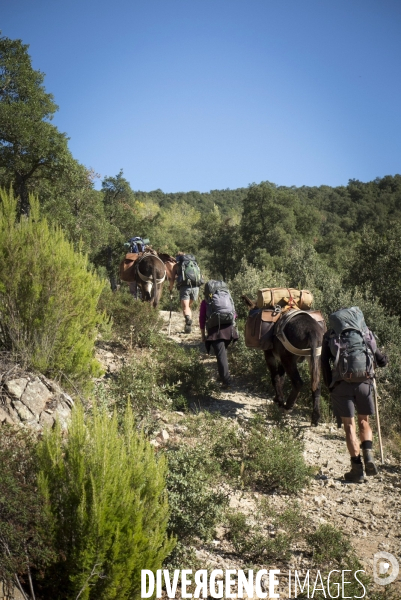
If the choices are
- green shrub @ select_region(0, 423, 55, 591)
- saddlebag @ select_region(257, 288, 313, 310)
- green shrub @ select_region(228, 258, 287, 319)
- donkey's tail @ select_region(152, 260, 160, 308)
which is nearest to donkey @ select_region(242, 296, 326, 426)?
saddlebag @ select_region(257, 288, 313, 310)

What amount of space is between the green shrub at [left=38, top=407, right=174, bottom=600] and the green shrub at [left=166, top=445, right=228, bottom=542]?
30.9 inches

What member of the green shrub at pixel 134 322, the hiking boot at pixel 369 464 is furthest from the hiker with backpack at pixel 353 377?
the green shrub at pixel 134 322

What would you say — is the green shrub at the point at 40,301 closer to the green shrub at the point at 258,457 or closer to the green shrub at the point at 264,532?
the green shrub at the point at 258,457

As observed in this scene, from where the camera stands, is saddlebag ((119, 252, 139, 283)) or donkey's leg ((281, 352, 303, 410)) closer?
donkey's leg ((281, 352, 303, 410))

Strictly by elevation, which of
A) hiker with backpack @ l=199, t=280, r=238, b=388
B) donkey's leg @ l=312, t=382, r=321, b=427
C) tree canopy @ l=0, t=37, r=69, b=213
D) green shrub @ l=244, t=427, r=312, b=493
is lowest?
green shrub @ l=244, t=427, r=312, b=493

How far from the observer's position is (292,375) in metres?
7.67

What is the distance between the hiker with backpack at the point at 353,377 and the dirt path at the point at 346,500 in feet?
0.85

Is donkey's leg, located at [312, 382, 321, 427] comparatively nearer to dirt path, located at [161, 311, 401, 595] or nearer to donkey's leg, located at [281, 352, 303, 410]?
dirt path, located at [161, 311, 401, 595]

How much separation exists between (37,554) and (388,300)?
13703mm

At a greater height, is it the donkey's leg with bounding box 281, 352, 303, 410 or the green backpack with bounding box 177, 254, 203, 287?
the green backpack with bounding box 177, 254, 203, 287

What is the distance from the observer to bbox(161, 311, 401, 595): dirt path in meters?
4.98

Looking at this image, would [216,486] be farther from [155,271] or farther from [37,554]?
[155,271]

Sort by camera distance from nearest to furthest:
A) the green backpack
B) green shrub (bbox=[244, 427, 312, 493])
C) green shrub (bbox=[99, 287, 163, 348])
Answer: green shrub (bbox=[244, 427, 312, 493]) → green shrub (bbox=[99, 287, 163, 348]) → the green backpack

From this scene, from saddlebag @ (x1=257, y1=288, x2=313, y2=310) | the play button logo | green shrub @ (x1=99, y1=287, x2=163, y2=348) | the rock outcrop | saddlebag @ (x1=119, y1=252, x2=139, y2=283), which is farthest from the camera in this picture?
saddlebag @ (x1=119, y1=252, x2=139, y2=283)
